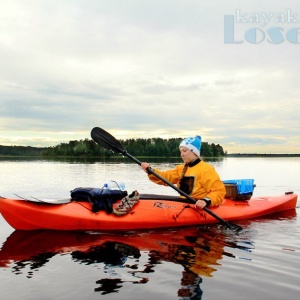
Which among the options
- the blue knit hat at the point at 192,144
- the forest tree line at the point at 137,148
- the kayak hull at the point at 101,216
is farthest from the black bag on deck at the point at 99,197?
the forest tree line at the point at 137,148

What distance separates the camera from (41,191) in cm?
1639

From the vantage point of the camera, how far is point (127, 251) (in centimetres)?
621

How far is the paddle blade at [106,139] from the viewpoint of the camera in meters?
8.38

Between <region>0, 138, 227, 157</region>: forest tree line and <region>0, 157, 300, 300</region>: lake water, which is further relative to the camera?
<region>0, 138, 227, 157</region>: forest tree line

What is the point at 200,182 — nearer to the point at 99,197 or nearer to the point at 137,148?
the point at 99,197

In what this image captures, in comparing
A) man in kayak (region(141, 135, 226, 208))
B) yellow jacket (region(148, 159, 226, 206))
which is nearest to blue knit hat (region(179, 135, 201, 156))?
man in kayak (region(141, 135, 226, 208))

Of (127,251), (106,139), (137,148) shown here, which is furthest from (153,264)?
(137,148)

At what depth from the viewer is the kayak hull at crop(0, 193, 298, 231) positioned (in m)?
7.32

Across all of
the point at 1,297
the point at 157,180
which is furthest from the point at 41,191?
the point at 1,297

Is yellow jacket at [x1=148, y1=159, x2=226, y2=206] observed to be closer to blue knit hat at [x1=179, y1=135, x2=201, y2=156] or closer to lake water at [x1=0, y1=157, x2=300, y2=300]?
blue knit hat at [x1=179, y1=135, x2=201, y2=156]

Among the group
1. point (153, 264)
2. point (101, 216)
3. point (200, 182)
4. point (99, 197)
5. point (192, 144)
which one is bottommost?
point (153, 264)

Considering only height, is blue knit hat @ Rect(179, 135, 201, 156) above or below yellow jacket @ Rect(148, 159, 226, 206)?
above

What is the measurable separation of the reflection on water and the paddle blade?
5.94ft

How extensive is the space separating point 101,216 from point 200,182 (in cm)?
203
